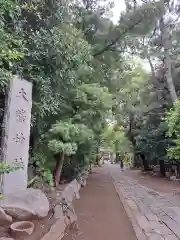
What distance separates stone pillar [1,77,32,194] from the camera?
6.45m

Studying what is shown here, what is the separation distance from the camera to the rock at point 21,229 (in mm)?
5219

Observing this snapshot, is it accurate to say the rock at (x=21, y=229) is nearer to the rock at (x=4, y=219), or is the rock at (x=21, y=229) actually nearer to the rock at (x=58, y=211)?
the rock at (x=4, y=219)

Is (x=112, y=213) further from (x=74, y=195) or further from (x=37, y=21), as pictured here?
(x=37, y=21)

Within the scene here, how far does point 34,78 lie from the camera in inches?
290

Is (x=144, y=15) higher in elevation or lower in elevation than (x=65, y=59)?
higher

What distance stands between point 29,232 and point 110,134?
35.1 meters

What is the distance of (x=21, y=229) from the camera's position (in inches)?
211

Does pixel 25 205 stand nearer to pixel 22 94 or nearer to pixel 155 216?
pixel 22 94

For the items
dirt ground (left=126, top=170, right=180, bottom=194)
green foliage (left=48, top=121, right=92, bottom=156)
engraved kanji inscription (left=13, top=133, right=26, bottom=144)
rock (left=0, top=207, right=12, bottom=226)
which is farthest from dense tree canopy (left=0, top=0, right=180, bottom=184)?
rock (left=0, top=207, right=12, bottom=226)

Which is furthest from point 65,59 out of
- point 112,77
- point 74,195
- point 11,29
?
point 112,77

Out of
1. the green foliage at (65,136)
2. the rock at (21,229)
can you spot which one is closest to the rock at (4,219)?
the rock at (21,229)

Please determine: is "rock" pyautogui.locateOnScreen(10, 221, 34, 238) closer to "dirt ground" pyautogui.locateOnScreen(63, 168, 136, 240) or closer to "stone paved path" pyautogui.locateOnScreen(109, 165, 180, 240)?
"dirt ground" pyautogui.locateOnScreen(63, 168, 136, 240)

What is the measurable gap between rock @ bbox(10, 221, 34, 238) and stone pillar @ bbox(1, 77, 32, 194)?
1013mm

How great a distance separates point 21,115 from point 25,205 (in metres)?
2.06
